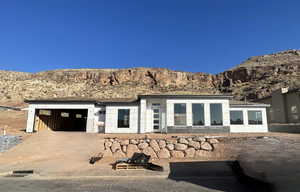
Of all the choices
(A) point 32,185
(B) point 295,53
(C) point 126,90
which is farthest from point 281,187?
(B) point 295,53

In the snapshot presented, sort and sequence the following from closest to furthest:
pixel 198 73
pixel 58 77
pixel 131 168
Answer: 1. pixel 131 168
2. pixel 58 77
3. pixel 198 73

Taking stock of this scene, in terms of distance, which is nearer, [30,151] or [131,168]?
[131,168]

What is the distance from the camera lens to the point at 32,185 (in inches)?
336

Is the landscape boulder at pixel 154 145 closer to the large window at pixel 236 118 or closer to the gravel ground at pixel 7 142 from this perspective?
the large window at pixel 236 118

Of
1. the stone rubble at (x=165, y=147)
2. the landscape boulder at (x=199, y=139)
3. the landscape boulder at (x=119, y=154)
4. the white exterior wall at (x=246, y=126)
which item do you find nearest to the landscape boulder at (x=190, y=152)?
the stone rubble at (x=165, y=147)

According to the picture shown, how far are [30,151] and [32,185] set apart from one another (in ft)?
24.8

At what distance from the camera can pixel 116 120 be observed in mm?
20203

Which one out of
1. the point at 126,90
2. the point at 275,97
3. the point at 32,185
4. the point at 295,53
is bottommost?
the point at 32,185

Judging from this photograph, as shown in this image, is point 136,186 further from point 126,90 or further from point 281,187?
point 126,90

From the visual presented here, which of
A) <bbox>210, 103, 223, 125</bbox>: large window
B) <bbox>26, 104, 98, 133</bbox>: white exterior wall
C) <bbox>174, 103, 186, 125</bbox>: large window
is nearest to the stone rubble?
<bbox>174, 103, 186, 125</bbox>: large window

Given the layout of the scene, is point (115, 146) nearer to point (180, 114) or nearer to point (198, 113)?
point (180, 114)

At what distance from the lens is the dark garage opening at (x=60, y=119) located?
74.9 feet

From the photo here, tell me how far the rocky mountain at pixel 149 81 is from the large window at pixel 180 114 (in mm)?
34434

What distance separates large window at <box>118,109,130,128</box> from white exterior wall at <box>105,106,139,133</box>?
11.0 inches
